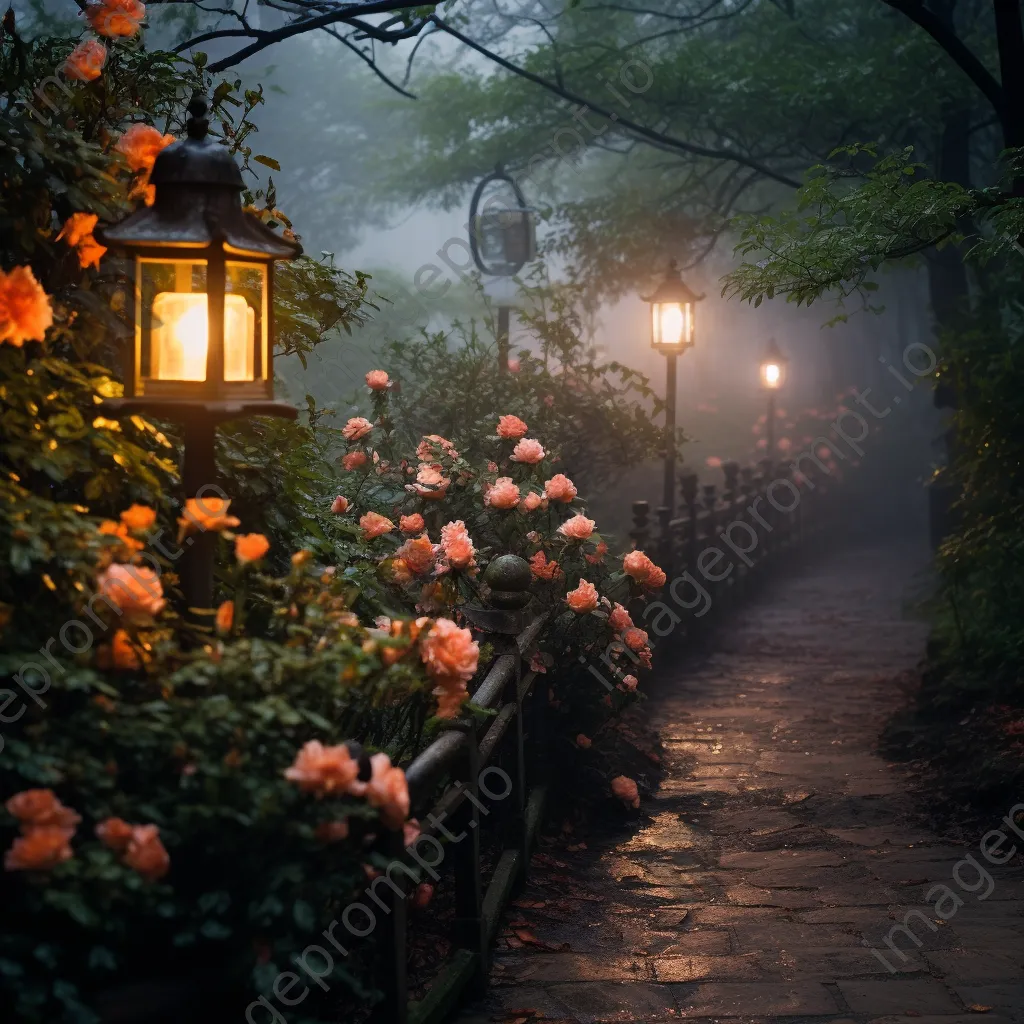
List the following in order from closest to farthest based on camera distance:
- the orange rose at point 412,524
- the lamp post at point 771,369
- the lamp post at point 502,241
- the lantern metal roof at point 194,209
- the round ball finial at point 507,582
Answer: the lantern metal roof at point 194,209 < the round ball finial at point 507,582 < the orange rose at point 412,524 < the lamp post at point 502,241 < the lamp post at point 771,369

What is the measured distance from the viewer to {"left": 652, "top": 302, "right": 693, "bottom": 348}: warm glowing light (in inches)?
488

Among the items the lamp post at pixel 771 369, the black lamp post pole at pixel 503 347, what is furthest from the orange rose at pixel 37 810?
the lamp post at pixel 771 369

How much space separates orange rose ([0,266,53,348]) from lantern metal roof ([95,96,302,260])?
25 cm

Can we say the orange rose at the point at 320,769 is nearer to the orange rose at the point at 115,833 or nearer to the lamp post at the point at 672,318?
the orange rose at the point at 115,833

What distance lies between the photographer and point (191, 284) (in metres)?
3.14

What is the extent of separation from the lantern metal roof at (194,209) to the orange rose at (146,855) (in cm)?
142

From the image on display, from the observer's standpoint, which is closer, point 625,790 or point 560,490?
point 560,490

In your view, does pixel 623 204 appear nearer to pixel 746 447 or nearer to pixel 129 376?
pixel 746 447

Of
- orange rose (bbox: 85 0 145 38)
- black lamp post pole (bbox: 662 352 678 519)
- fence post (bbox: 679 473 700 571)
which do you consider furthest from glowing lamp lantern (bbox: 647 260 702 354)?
orange rose (bbox: 85 0 145 38)

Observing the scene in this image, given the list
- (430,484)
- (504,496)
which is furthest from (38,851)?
(430,484)

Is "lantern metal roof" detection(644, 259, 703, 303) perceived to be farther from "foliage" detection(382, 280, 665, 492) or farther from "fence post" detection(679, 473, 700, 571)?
"fence post" detection(679, 473, 700, 571)

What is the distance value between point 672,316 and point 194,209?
9.76 m

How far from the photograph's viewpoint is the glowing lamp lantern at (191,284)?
9.82ft

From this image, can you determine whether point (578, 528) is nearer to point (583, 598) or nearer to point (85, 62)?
point (583, 598)
